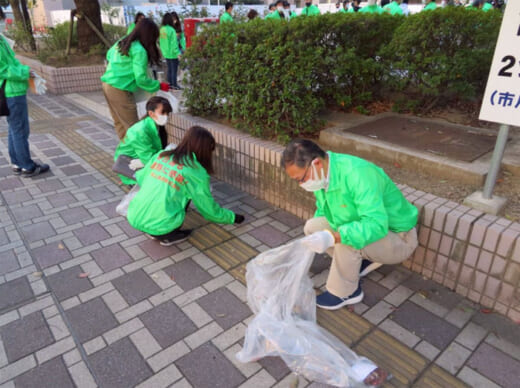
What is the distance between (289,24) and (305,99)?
0.81 meters

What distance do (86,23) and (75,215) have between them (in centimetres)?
811

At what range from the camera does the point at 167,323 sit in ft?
8.26

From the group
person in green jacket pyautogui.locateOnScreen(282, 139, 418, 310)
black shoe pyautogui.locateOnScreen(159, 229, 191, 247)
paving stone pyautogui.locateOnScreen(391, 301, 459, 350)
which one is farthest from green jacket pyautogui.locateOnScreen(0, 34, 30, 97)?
paving stone pyautogui.locateOnScreen(391, 301, 459, 350)

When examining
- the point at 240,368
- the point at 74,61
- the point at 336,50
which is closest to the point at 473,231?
the point at 240,368

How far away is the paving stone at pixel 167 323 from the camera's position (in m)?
2.40

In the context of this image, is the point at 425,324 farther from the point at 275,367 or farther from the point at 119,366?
the point at 119,366

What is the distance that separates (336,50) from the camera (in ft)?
13.7

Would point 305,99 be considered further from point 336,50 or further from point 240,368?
point 240,368

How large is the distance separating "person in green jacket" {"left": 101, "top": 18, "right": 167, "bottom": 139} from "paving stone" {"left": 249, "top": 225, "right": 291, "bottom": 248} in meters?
2.35

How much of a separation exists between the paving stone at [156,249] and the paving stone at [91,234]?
1.34 feet

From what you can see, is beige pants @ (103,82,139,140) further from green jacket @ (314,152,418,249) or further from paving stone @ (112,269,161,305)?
green jacket @ (314,152,418,249)

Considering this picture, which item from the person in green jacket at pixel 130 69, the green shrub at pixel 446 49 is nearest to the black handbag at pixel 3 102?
the person in green jacket at pixel 130 69

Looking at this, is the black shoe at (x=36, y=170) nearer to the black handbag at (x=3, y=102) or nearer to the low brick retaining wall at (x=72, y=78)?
the black handbag at (x=3, y=102)

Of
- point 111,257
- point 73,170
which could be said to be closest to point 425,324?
point 111,257
